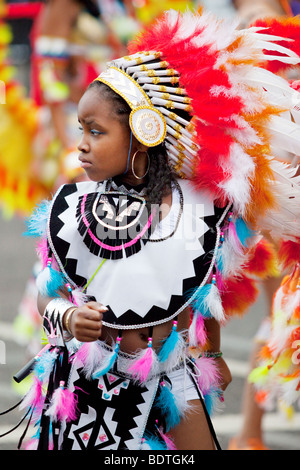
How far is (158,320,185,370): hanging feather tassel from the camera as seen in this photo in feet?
8.71

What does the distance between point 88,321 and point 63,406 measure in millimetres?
377

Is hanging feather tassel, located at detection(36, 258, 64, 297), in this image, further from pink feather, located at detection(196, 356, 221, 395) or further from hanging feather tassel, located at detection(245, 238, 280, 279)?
hanging feather tassel, located at detection(245, 238, 280, 279)

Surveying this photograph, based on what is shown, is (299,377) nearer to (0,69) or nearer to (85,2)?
(85,2)

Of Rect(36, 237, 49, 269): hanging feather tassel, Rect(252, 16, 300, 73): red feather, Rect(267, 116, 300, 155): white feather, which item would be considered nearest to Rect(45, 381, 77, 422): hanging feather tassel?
Rect(36, 237, 49, 269): hanging feather tassel

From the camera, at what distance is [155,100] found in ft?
8.81

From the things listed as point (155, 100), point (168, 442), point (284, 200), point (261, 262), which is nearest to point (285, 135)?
point (284, 200)

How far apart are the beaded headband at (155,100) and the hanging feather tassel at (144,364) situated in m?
0.60

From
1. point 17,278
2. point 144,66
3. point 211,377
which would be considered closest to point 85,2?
point 17,278

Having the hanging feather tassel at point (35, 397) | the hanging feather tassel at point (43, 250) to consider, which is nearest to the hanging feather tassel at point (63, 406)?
the hanging feather tassel at point (35, 397)

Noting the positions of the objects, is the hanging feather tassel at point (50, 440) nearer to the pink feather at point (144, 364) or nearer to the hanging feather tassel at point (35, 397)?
the hanging feather tassel at point (35, 397)

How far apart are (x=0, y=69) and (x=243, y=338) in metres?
2.69

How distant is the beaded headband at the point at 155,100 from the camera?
2.64 metres

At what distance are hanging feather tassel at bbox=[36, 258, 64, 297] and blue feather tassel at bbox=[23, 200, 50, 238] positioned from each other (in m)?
0.11

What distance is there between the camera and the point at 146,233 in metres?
2.65
